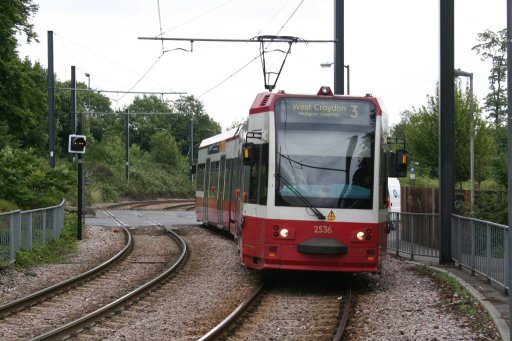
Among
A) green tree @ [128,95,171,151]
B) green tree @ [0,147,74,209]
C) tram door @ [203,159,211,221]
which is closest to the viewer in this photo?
green tree @ [0,147,74,209]

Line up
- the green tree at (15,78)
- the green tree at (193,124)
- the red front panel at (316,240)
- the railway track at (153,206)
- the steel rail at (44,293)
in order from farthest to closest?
1. the green tree at (193,124)
2. the railway track at (153,206)
3. the green tree at (15,78)
4. the red front panel at (316,240)
5. the steel rail at (44,293)

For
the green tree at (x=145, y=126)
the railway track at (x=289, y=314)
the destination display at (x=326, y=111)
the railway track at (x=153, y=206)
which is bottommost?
the railway track at (x=289, y=314)

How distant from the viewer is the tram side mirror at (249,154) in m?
13.6

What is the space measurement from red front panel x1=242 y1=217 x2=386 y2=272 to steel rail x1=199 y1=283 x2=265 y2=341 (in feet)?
2.24

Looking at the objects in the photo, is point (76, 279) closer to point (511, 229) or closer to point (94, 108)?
point (511, 229)

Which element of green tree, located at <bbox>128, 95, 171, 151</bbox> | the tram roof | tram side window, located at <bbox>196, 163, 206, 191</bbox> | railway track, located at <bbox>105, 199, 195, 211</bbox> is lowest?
railway track, located at <bbox>105, 199, 195, 211</bbox>

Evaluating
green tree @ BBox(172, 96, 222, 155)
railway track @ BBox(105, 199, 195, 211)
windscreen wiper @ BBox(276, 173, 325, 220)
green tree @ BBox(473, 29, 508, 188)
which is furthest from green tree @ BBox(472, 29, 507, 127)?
green tree @ BBox(172, 96, 222, 155)

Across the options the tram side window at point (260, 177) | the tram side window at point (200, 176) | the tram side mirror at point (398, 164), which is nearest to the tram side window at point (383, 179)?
the tram side mirror at point (398, 164)

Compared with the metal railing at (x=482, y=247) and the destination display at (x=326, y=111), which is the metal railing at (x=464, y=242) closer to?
the metal railing at (x=482, y=247)

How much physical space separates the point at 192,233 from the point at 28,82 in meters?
14.3

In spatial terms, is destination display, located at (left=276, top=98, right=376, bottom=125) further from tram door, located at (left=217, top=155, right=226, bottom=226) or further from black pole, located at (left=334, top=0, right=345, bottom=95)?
tram door, located at (left=217, top=155, right=226, bottom=226)

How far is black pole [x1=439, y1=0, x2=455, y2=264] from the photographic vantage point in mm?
16516

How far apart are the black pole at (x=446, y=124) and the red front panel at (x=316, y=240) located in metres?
3.92

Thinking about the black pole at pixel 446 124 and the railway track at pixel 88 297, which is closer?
the railway track at pixel 88 297
